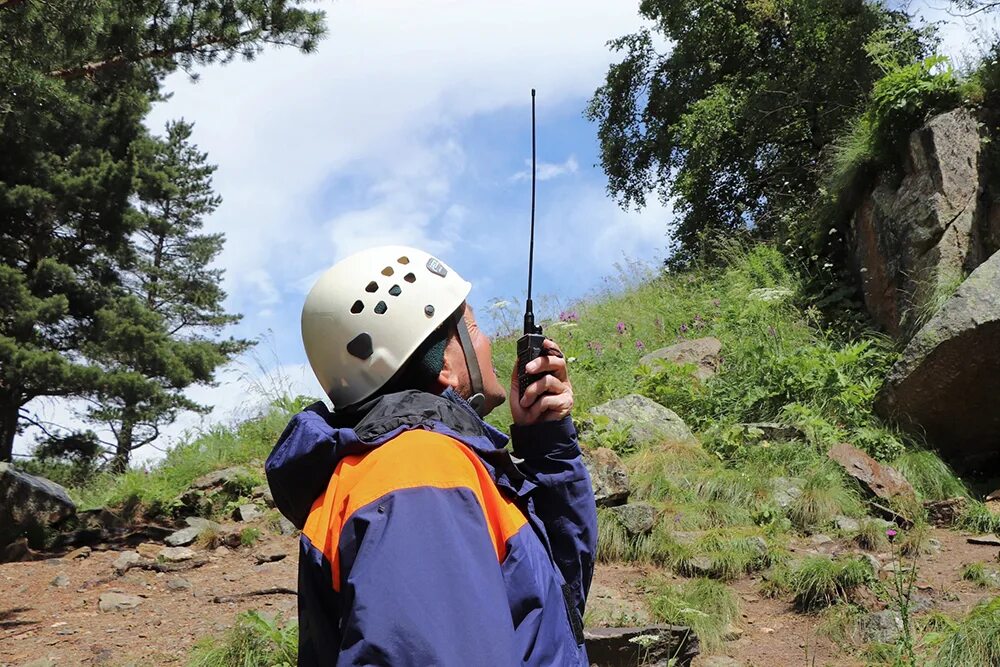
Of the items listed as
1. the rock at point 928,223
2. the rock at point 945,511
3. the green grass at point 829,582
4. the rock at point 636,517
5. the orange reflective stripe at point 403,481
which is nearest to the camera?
the orange reflective stripe at point 403,481

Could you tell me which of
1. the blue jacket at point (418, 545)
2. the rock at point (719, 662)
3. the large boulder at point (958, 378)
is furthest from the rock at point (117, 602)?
the large boulder at point (958, 378)

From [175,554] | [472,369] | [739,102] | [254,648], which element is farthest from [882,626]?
[739,102]

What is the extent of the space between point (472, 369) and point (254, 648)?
10.9 feet

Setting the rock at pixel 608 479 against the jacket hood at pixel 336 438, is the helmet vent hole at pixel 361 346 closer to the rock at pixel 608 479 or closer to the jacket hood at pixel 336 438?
the jacket hood at pixel 336 438

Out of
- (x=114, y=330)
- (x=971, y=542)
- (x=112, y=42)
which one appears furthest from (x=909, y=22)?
(x=114, y=330)

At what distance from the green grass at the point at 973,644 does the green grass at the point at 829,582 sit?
1.00 m

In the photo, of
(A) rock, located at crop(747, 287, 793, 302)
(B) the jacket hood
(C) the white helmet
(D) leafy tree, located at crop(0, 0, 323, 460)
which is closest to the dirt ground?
(C) the white helmet

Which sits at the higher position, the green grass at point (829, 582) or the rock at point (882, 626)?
the green grass at point (829, 582)

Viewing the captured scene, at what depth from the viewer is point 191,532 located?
7.83 meters

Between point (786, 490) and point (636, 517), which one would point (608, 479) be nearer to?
point (636, 517)

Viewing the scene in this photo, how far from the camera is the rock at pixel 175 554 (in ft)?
24.0

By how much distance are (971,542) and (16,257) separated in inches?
674

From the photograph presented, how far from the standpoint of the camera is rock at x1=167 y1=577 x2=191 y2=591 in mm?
6551

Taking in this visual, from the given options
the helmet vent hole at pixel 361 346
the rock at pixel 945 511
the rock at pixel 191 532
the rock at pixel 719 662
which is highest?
the helmet vent hole at pixel 361 346
